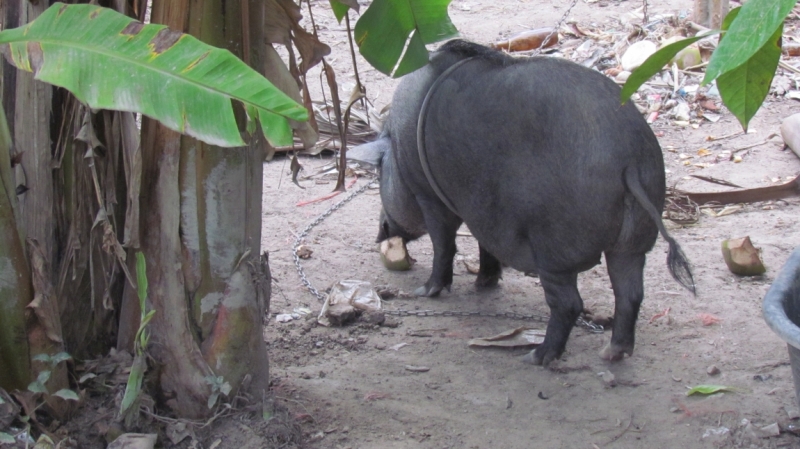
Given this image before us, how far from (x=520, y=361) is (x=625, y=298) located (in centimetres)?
54

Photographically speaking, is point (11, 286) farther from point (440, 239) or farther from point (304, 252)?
point (304, 252)

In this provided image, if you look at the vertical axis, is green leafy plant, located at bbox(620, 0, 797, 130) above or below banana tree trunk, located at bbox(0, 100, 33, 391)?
above

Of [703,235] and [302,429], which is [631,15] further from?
[302,429]

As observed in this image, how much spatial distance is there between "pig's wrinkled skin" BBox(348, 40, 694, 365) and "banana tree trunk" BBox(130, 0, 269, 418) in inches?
46.4

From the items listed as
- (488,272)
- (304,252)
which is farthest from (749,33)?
(304,252)

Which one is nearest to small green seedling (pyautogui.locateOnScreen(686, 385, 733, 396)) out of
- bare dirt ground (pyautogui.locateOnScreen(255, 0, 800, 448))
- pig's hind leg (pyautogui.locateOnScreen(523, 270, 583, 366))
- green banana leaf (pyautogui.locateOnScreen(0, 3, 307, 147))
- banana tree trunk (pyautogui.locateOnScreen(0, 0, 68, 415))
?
bare dirt ground (pyautogui.locateOnScreen(255, 0, 800, 448))

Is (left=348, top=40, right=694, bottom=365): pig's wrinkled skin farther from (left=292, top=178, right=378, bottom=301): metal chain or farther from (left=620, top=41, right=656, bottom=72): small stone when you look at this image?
(left=620, top=41, right=656, bottom=72): small stone

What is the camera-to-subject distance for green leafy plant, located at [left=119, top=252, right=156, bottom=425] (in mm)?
2490

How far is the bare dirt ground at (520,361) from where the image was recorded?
298cm

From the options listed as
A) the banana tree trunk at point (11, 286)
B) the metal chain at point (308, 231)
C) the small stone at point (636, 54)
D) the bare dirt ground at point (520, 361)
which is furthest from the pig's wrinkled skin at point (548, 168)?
the small stone at point (636, 54)

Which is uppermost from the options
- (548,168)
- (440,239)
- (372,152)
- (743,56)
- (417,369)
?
(743,56)

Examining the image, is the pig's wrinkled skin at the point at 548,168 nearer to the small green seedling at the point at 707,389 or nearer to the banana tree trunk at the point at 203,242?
the small green seedling at the point at 707,389

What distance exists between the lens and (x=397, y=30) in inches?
118

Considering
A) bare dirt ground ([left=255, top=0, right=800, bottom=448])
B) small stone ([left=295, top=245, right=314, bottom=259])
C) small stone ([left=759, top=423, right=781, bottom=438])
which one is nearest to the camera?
small stone ([left=759, top=423, right=781, bottom=438])
